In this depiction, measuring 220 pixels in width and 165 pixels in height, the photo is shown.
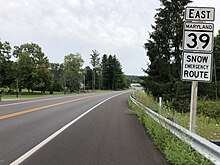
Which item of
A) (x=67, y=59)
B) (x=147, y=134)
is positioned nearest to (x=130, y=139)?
(x=147, y=134)

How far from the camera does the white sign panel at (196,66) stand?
24.2 feet

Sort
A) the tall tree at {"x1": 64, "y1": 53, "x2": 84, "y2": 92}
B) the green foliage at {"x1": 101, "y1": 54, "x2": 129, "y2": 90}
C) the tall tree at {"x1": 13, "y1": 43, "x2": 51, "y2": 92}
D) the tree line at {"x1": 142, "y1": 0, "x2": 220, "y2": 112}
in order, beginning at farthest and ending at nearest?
the green foliage at {"x1": 101, "y1": 54, "x2": 129, "y2": 90}, the tall tree at {"x1": 64, "y1": 53, "x2": 84, "y2": 92}, the tall tree at {"x1": 13, "y1": 43, "x2": 51, "y2": 92}, the tree line at {"x1": 142, "y1": 0, "x2": 220, "y2": 112}

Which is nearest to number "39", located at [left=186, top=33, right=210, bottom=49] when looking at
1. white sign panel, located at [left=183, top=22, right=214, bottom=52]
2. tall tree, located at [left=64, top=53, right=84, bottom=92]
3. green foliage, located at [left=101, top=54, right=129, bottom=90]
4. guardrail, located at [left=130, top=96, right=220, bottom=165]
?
white sign panel, located at [left=183, top=22, right=214, bottom=52]

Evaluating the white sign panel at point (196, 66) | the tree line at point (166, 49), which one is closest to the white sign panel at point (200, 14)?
the white sign panel at point (196, 66)

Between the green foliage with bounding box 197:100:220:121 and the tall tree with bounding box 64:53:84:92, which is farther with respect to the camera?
the tall tree with bounding box 64:53:84:92

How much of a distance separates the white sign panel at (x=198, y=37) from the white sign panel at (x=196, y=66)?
15 cm

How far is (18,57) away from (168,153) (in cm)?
7135

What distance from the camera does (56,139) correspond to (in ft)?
31.9

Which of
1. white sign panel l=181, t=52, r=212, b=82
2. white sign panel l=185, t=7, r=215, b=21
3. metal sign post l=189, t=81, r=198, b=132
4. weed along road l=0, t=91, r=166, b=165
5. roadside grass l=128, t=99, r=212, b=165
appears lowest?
weed along road l=0, t=91, r=166, b=165

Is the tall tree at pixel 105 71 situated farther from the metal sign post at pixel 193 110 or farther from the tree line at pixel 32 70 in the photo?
the metal sign post at pixel 193 110

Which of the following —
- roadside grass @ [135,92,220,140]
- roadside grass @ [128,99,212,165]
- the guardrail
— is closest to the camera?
the guardrail

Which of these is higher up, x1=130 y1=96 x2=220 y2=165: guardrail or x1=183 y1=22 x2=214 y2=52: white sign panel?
x1=183 y1=22 x2=214 y2=52: white sign panel

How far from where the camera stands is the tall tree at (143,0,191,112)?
1325 inches

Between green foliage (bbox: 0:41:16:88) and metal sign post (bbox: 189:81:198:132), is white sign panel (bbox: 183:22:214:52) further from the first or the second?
green foliage (bbox: 0:41:16:88)
